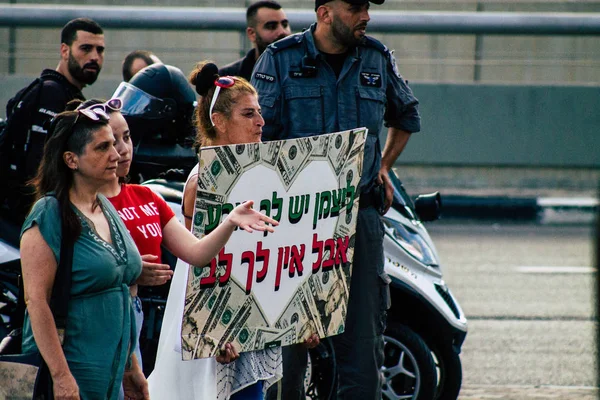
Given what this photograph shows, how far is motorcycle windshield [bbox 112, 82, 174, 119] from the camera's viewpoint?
5961 mm

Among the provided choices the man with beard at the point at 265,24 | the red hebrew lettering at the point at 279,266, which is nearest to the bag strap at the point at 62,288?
the red hebrew lettering at the point at 279,266

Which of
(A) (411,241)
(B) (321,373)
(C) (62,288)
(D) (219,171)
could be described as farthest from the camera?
(A) (411,241)

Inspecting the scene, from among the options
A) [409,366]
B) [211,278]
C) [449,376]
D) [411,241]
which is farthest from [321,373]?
[211,278]

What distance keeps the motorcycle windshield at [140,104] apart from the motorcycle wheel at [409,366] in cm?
164

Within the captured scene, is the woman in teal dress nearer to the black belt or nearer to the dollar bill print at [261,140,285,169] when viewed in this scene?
the dollar bill print at [261,140,285,169]

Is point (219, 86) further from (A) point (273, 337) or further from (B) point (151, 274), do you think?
(A) point (273, 337)

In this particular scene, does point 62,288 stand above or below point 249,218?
below

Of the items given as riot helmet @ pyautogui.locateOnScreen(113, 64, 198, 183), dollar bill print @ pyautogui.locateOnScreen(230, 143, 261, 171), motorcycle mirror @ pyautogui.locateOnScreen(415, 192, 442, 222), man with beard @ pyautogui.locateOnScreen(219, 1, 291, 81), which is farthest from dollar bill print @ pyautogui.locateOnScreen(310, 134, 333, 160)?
man with beard @ pyautogui.locateOnScreen(219, 1, 291, 81)

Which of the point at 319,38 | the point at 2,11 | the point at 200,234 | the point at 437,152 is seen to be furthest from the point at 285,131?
the point at 437,152

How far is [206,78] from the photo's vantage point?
14.9 ft

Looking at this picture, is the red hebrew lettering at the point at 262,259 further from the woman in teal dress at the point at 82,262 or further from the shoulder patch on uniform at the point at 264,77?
the shoulder patch on uniform at the point at 264,77

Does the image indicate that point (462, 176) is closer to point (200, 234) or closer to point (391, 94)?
point (391, 94)

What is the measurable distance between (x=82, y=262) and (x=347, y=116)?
5.51 ft

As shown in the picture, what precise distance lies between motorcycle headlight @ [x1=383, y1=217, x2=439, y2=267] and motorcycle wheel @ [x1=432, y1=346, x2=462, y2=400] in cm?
46
